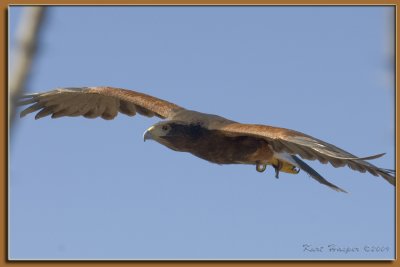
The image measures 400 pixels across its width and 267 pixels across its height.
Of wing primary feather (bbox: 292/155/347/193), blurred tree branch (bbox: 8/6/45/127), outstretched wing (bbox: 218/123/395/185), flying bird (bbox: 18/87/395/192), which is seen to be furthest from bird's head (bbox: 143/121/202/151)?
blurred tree branch (bbox: 8/6/45/127)

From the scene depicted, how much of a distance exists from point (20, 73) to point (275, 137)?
442 cm

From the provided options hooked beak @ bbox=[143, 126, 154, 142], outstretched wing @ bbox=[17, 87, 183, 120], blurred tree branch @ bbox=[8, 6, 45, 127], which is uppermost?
outstretched wing @ bbox=[17, 87, 183, 120]

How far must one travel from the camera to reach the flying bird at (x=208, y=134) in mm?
6082

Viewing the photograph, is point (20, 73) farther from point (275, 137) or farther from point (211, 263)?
point (275, 137)

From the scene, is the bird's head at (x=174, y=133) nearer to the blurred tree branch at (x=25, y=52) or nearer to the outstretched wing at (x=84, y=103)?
the outstretched wing at (x=84, y=103)

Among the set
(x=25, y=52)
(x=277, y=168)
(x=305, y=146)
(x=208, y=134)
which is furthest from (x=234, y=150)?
(x=25, y=52)

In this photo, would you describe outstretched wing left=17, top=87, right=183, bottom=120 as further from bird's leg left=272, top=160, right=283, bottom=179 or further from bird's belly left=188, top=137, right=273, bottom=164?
bird's leg left=272, top=160, right=283, bottom=179

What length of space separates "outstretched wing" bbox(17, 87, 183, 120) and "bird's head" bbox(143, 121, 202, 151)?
134 centimetres

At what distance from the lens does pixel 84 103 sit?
8805 mm

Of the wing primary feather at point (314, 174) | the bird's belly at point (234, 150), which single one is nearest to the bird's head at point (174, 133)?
the bird's belly at point (234, 150)

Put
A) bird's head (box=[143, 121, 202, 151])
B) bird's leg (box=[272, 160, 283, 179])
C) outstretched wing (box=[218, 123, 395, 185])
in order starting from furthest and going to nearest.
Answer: bird's leg (box=[272, 160, 283, 179]), bird's head (box=[143, 121, 202, 151]), outstretched wing (box=[218, 123, 395, 185])

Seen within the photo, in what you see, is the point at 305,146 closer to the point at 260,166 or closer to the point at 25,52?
the point at 260,166

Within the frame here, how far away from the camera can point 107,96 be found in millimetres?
8570

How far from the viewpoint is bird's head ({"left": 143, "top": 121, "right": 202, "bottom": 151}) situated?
22.9 ft
